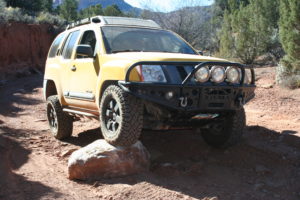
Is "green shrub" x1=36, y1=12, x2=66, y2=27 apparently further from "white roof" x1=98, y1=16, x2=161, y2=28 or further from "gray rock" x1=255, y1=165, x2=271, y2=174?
"gray rock" x1=255, y1=165, x2=271, y2=174

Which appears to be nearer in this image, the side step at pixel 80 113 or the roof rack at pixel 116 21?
the side step at pixel 80 113

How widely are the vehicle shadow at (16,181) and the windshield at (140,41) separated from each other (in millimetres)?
1992

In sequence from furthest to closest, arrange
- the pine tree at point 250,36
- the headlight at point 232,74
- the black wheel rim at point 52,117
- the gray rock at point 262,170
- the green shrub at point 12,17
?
the green shrub at point 12,17 → the pine tree at point 250,36 → the black wheel rim at point 52,117 → the gray rock at point 262,170 → the headlight at point 232,74

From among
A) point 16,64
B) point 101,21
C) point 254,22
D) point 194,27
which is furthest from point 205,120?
point 16,64

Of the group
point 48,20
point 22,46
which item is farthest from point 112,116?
point 48,20

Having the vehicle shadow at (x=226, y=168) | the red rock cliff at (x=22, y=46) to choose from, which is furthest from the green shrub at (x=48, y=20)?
the vehicle shadow at (x=226, y=168)

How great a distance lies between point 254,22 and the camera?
15.3 m

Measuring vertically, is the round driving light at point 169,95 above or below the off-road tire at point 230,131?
above

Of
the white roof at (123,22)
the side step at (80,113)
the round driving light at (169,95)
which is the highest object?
the white roof at (123,22)

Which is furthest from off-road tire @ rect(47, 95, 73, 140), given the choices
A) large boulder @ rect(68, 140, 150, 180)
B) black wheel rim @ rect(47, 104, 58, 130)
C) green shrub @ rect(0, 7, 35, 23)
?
green shrub @ rect(0, 7, 35, 23)

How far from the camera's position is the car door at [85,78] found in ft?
16.8

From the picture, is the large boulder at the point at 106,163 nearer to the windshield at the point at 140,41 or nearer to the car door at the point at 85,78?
the car door at the point at 85,78

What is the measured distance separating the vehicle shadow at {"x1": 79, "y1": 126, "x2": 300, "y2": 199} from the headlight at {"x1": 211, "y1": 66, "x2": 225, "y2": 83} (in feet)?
3.91

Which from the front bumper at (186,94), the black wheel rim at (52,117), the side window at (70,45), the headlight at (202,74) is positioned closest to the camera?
the front bumper at (186,94)
